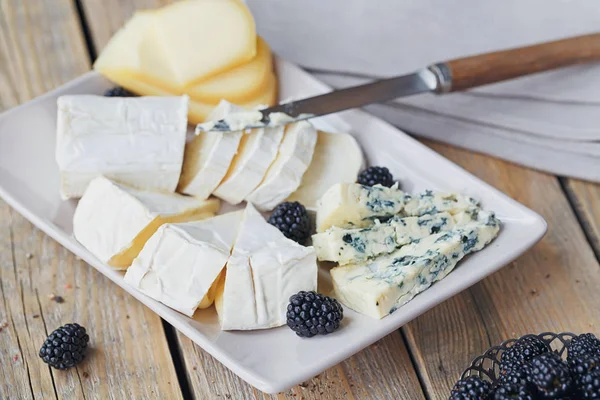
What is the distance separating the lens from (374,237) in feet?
6.38

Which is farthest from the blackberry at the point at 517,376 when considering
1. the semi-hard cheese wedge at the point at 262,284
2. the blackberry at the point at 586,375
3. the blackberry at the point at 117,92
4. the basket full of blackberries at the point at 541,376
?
the blackberry at the point at 117,92

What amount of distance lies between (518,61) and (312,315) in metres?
1.13

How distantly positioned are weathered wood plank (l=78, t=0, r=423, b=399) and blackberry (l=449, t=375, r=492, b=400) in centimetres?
33

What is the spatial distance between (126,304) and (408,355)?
83 centimetres

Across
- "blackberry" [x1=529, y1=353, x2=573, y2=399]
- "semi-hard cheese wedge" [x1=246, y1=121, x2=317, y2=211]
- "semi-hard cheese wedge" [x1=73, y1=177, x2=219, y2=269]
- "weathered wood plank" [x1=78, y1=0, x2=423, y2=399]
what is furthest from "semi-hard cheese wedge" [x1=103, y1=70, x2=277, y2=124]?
"blackberry" [x1=529, y1=353, x2=573, y2=399]

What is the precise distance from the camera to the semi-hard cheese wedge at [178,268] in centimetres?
183

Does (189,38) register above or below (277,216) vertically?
above

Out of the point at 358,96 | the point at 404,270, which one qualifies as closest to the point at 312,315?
the point at 404,270

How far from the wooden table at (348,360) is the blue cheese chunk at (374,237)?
0.86 feet

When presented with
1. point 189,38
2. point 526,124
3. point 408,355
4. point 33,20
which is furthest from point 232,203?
point 33,20

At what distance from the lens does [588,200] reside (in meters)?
2.41

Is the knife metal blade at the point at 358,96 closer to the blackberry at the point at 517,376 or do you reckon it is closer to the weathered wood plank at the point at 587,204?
the weathered wood plank at the point at 587,204

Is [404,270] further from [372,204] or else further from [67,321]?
[67,321]

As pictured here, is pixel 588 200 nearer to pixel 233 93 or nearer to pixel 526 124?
pixel 526 124
